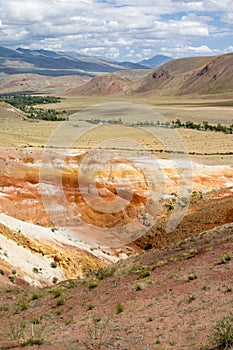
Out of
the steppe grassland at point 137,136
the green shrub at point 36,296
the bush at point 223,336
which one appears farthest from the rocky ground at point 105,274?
the steppe grassland at point 137,136

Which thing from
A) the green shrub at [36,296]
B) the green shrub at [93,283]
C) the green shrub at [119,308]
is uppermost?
the green shrub at [119,308]

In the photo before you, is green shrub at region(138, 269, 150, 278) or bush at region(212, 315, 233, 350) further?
green shrub at region(138, 269, 150, 278)

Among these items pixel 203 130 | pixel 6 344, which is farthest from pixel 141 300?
pixel 203 130

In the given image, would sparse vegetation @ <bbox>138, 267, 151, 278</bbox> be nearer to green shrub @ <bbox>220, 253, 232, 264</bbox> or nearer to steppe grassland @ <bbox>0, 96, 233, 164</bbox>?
green shrub @ <bbox>220, 253, 232, 264</bbox>

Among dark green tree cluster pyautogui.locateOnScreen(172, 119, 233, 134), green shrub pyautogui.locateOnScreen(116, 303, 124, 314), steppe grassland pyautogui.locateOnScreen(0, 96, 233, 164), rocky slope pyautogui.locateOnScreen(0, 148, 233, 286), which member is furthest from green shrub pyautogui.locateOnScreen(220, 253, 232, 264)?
dark green tree cluster pyautogui.locateOnScreen(172, 119, 233, 134)

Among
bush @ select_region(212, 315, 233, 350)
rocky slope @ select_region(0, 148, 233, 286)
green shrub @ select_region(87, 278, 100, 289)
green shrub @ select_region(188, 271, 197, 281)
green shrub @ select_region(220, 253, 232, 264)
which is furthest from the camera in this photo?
rocky slope @ select_region(0, 148, 233, 286)

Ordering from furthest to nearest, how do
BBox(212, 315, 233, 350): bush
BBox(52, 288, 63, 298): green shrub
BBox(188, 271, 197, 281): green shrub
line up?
BBox(52, 288, 63, 298): green shrub → BBox(188, 271, 197, 281): green shrub → BBox(212, 315, 233, 350): bush

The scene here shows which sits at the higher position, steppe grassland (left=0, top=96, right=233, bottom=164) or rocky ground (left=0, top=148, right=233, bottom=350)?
rocky ground (left=0, top=148, right=233, bottom=350)

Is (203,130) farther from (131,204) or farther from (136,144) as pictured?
(131,204)

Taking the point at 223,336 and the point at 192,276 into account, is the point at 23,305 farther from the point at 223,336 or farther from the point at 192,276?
the point at 223,336

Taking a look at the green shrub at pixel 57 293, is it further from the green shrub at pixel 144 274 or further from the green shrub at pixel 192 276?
the green shrub at pixel 192 276

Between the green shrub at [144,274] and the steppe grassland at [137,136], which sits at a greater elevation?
the green shrub at [144,274]
